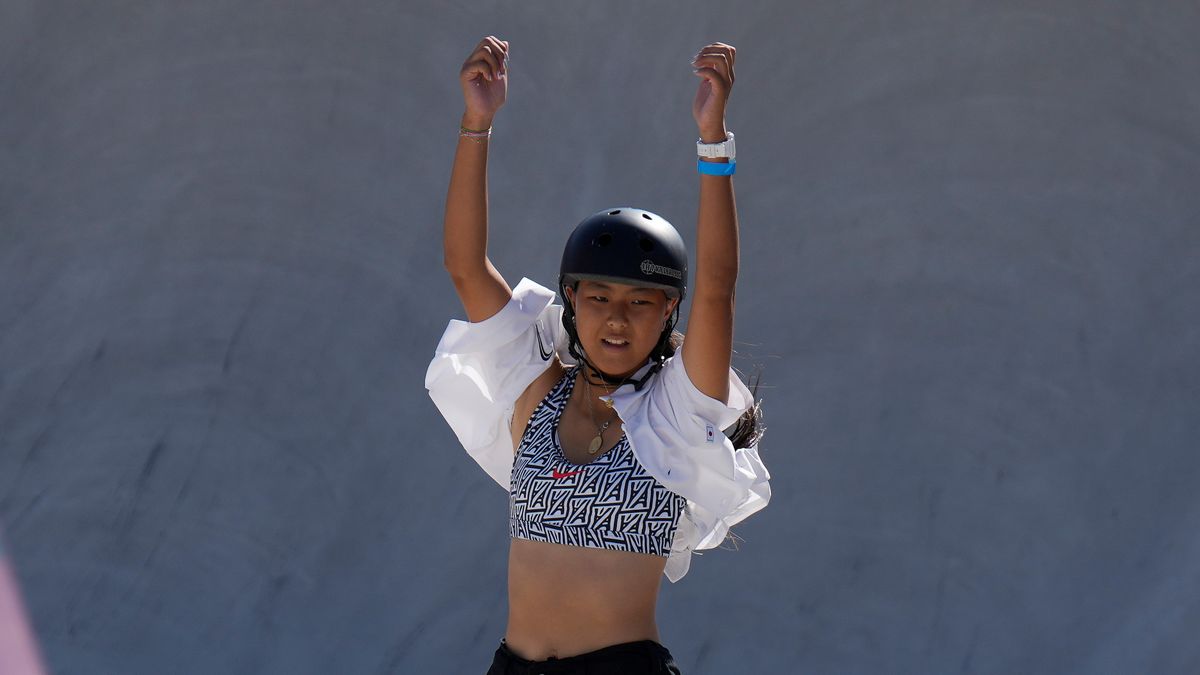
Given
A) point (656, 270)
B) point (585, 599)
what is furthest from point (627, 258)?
point (585, 599)

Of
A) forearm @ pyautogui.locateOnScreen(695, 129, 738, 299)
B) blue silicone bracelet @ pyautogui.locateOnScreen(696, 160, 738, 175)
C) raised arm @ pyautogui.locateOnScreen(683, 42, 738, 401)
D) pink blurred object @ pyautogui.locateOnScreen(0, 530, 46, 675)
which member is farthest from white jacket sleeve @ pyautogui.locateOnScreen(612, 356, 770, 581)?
pink blurred object @ pyautogui.locateOnScreen(0, 530, 46, 675)

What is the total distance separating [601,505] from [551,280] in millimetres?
3440

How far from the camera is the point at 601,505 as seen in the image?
281 centimetres

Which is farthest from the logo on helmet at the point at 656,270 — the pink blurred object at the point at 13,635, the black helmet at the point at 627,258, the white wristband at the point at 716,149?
the pink blurred object at the point at 13,635

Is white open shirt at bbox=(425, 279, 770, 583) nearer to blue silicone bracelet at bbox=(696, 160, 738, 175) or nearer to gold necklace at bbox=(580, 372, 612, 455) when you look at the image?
gold necklace at bbox=(580, 372, 612, 455)

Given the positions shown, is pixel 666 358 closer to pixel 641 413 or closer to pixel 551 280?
pixel 641 413

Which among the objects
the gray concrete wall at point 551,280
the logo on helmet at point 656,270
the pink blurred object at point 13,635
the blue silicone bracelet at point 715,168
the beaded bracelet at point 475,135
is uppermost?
the blue silicone bracelet at point 715,168

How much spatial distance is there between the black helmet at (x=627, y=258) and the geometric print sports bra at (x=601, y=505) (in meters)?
0.27

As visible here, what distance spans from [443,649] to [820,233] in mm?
2448

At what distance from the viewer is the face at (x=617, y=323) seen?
9.69 ft

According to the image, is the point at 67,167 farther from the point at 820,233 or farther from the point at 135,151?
the point at 820,233

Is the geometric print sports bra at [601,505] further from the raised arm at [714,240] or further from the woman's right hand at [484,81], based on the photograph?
the woman's right hand at [484,81]

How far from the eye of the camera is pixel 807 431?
577 cm

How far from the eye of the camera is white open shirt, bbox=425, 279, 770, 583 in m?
2.82
